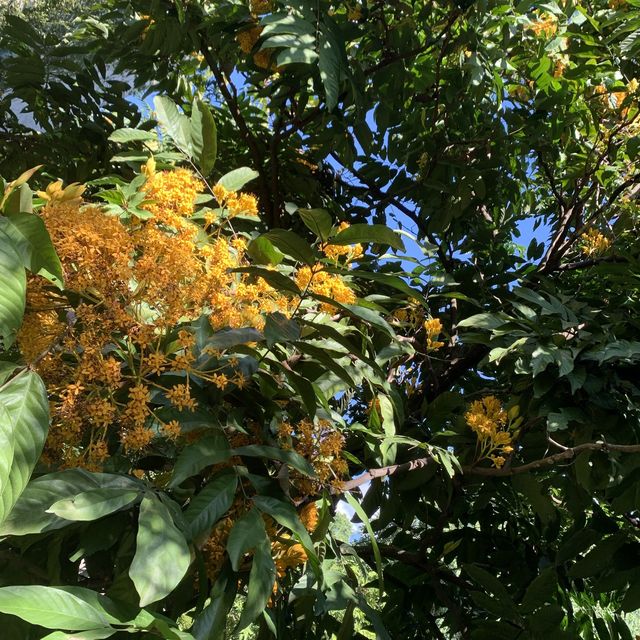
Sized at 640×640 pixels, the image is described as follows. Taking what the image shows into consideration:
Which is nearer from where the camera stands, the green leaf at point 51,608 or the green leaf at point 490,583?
→ the green leaf at point 51,608

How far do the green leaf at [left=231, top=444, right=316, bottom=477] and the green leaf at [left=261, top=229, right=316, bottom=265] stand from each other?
0.92 feet

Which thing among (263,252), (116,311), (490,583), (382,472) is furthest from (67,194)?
(490,583)

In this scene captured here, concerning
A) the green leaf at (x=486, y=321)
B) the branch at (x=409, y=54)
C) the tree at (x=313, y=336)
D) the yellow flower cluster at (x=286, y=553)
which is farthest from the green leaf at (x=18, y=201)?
the branch at (x=409, y=54)

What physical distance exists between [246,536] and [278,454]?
14 cm

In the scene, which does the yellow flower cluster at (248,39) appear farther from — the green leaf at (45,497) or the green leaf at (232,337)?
the green leaf at (45,497)

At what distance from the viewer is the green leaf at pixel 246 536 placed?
2.88ft

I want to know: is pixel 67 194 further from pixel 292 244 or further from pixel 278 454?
pixel 278 454

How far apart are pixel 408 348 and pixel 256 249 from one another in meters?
0.50

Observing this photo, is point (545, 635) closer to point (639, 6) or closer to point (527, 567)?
point (527, 567)

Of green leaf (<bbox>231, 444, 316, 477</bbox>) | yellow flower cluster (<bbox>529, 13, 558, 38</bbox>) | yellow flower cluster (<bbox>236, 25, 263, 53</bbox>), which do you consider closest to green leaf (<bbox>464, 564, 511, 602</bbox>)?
green leaf (<bbox>231, 444, 316, 477</bbox>)

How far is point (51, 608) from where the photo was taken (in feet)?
2.21

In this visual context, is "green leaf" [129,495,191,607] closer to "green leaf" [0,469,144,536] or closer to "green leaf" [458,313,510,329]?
"green leaf" [0,469,144,536]

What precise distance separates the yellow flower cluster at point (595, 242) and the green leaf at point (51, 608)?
1.94 metres

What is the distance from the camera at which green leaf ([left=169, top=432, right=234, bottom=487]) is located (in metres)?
0.92
